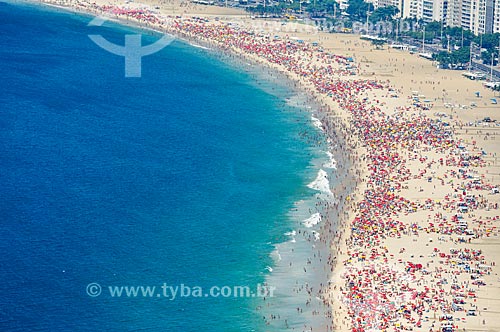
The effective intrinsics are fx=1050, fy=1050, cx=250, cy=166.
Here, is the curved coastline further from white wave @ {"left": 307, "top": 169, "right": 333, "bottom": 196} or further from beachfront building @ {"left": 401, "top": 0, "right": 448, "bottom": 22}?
beachfront building @ {"left": 401, "top": 0, "right": 448, "bottom": 22}

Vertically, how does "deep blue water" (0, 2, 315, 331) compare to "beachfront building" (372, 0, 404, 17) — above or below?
below

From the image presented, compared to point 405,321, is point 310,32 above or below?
above

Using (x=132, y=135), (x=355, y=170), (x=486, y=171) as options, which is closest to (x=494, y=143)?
(x=486, y=171)

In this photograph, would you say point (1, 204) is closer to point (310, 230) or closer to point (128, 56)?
point (310, 230)

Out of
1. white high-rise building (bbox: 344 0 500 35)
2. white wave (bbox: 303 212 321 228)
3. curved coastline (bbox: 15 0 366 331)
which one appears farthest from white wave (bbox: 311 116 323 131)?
white high-rise building (bbox: 344 0 500 35)

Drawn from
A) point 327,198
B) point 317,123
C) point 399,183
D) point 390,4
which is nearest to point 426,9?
point 390,4
